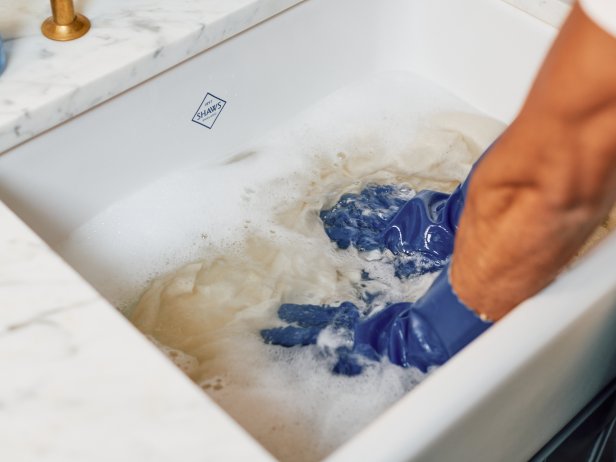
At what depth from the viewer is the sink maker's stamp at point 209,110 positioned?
4.14 ft

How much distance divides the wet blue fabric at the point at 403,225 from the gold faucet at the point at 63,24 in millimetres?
439

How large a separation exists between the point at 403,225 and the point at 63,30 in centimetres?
54

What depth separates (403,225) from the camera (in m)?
1.20

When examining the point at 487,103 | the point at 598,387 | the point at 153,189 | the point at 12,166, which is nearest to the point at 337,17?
the point at 487,103

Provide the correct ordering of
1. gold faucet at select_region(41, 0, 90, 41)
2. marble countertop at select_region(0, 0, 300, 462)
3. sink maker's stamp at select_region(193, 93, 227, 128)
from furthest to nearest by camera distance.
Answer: sink maker's stamp at select_region(193, 93, 227, 128)
gold faucet at select_region(41, 0, 90, 41)
marble countertop at select_region(0, 0, 300, 462)

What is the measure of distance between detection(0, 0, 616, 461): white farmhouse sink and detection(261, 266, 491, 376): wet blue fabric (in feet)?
0.20

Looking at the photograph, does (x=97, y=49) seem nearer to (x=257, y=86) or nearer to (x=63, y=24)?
(x=63, y=24)

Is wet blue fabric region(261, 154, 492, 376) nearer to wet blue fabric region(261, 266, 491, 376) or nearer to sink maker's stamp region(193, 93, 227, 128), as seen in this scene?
wet blue fabric region(261, 266, 491, 376)

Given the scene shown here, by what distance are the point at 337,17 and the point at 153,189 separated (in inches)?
17.2

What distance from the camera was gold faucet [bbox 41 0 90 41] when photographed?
3.62ft

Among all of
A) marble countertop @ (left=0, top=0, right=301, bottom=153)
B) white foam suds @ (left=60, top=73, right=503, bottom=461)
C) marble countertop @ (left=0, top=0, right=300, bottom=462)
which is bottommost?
white foam suds @ (left=60, top=73, right=503, bottom=461)

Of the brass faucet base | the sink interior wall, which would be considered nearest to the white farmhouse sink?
the sink interior wall

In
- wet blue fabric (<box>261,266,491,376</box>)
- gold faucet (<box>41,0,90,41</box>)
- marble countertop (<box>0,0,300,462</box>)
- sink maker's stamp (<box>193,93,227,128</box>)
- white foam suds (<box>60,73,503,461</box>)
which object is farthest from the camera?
sink maker's stamp (<box>193,93,227,128</box>)

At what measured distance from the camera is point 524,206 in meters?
0.63
